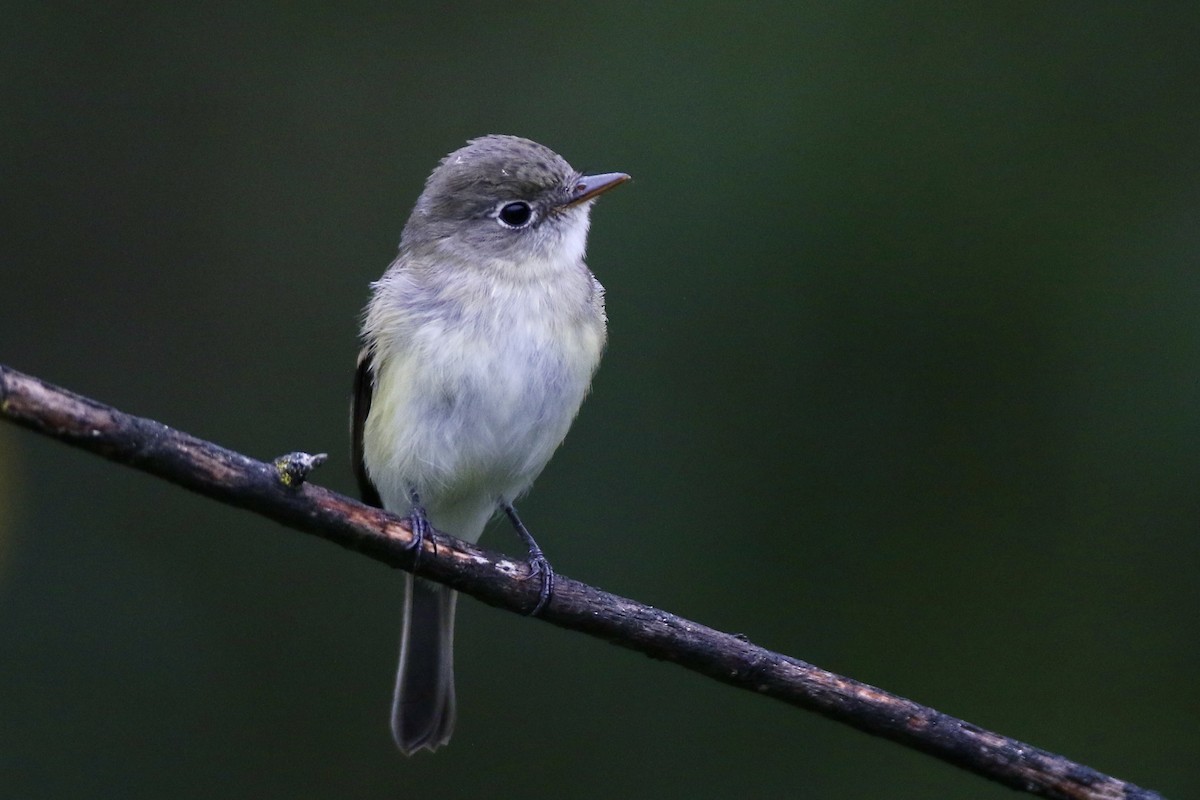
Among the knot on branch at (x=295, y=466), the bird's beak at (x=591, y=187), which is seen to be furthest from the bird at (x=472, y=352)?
the knot on branch at (x=295, y=466)

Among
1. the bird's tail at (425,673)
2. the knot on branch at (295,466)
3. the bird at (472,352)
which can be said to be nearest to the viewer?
the knot on branch at (295,466)

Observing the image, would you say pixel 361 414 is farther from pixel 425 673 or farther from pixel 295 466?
pixel 295 466

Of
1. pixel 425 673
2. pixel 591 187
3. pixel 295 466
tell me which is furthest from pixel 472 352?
pixel 425 673

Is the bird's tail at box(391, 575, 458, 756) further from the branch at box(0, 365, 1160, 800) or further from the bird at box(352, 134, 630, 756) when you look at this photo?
the branch at box(0, 365, 1160, 800)

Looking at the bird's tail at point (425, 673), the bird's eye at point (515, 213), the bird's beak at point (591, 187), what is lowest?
the bird's tail at point (425, 673)

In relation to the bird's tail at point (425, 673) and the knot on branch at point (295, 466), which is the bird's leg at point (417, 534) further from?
the bird's tail at point (425, 673)

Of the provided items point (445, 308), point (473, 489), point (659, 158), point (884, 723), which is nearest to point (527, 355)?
point (445, 308)

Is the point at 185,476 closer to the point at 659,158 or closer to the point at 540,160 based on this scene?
the point at 540,160
